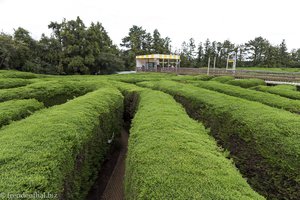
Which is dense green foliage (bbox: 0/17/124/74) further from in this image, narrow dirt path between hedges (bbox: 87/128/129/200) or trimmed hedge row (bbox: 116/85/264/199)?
trimmed hedge row (bbox: 116/85/264/199)

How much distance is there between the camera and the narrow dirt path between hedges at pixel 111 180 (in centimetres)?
602

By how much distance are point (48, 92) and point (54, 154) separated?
785cm

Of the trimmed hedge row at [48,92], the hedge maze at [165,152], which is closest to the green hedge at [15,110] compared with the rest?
the hedge maze at [165,152]

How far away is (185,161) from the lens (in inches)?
119

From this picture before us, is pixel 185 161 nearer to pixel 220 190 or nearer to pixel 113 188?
pixel 220 190

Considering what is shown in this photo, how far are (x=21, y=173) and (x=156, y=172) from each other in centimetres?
184

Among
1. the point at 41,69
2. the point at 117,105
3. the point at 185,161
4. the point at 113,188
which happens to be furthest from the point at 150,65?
the point at 185,161

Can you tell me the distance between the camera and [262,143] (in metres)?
4.41

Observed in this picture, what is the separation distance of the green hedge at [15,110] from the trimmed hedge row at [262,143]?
6162 millimetres

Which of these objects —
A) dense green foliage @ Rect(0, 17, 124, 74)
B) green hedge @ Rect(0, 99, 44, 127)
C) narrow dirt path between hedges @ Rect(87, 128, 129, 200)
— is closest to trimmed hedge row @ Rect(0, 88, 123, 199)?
narrow dirt path between hedges @ Rect(87, 128, 129, 200)

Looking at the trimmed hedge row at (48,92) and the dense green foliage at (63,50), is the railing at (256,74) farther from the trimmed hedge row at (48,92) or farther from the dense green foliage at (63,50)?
the trimmed hedge row at (48,92)

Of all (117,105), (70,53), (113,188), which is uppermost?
(70,53)

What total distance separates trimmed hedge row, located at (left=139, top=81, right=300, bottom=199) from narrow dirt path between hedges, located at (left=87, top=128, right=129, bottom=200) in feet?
11.9

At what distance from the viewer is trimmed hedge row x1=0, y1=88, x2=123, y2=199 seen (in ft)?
8.53
